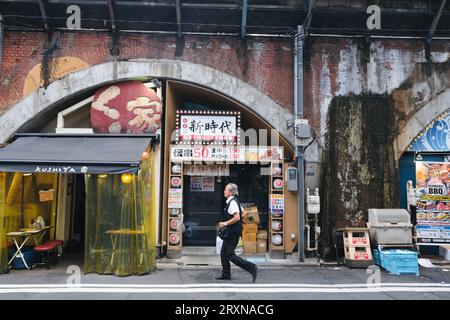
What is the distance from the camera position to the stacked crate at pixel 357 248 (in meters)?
8.73

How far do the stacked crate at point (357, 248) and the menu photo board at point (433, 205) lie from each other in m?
2.12

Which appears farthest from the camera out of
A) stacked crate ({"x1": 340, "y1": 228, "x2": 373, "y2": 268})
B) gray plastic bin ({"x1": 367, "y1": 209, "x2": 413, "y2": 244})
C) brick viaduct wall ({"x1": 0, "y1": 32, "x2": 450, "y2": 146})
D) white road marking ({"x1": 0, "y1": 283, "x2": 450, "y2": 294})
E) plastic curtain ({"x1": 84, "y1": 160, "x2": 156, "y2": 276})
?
brick viaduct wall ({"x1": 0, "y1": 32, "x2": 450, "y2": 146})

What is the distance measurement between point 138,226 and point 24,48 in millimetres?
6303

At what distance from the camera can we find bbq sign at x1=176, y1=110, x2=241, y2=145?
10184mm

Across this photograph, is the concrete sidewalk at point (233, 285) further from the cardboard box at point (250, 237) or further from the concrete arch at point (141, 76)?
the concrete arch at point (141, 76)

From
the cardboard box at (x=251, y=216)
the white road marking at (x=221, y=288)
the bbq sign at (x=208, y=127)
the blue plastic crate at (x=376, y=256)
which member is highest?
the bbq sign at (x=208, y=127)

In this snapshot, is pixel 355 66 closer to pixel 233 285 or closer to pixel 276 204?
pixel 276 204

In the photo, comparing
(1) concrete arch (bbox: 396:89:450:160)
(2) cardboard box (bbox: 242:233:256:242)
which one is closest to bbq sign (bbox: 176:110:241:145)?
(2) cardboard box (bbox: 242:233:256:242)

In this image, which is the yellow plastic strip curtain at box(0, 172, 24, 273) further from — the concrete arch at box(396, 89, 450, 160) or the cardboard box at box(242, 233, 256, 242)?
the concrete arch at box(396, 89, 450, 160)

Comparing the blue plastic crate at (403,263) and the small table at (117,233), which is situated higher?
the small table at (117,233)

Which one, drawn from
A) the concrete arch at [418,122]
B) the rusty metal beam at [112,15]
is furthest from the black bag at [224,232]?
the rusty metal beam at [112,15]

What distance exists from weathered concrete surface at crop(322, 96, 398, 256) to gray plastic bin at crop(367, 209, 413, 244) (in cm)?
43

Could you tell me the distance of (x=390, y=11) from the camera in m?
10.1
